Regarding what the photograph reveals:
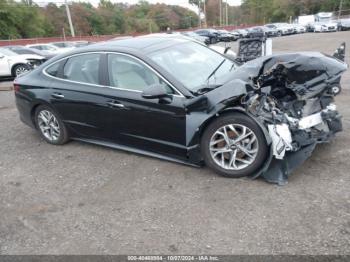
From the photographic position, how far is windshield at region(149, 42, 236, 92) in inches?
171

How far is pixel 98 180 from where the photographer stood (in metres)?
4.40

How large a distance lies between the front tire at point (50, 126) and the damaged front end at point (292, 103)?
108 inches

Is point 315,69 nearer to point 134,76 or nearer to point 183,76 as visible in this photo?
point 183,76

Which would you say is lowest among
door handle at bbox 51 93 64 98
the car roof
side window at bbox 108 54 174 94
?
door handle at bbox 51 93 64 98

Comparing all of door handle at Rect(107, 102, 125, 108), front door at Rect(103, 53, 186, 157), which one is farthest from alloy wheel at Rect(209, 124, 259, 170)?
door handle at Rect(107, 102, 125, 108)

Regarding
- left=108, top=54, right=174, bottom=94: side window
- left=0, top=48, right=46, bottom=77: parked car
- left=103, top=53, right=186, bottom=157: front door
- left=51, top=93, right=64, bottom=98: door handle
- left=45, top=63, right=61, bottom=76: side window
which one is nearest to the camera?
left=103, top=53, right=186, bottom=157: front door

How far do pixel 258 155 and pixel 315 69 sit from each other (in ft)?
3.87

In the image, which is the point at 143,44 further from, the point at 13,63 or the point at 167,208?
the point at 13,63

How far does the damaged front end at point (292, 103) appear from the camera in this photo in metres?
3.77

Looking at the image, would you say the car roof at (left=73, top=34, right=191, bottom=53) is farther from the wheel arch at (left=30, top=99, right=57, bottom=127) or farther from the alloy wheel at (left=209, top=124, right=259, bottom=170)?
the alloy wheel at (left=209, top=124, right=259, bottom=170)

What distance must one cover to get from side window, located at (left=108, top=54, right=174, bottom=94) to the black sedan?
0.04 ft

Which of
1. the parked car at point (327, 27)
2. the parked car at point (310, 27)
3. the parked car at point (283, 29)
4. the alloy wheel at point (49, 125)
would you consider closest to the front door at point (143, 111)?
the alloy wheel at point (49, 125)

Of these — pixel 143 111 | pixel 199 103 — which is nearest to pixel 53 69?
pixel 143 111

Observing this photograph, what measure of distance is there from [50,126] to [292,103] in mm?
3493
